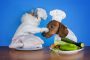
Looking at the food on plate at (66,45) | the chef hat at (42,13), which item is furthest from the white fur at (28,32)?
the food on plate at (66,45)

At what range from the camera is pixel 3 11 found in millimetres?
1422

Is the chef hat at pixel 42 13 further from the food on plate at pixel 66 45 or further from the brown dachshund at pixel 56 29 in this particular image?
the food on plate at pixel 66 45

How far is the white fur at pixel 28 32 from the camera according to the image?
51.6 inches

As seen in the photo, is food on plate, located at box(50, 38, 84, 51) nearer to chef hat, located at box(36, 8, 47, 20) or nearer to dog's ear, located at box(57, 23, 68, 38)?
dog's ear, located at box(57, 23, 68, 38)

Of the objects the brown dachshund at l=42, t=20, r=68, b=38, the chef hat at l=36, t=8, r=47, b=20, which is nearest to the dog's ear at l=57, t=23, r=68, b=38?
the brown dachshund at l=42, t=20, r=68, b=38

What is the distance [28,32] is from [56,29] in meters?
0.17

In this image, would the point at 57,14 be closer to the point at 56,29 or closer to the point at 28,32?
the point at 56,29

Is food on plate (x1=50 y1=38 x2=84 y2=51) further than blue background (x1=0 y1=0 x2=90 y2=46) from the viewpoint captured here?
No

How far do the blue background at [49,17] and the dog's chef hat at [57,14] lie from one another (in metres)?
0.07

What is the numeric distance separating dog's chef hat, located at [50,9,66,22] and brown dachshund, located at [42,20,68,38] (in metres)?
0.03

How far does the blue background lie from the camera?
4.67 feet

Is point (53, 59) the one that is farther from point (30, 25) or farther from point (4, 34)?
point (4, 34)

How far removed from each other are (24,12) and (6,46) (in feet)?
0.82

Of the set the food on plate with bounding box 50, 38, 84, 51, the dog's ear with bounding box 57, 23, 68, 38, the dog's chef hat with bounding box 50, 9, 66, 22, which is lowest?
the food on plate with bounding box 50, 38, 84, 51
